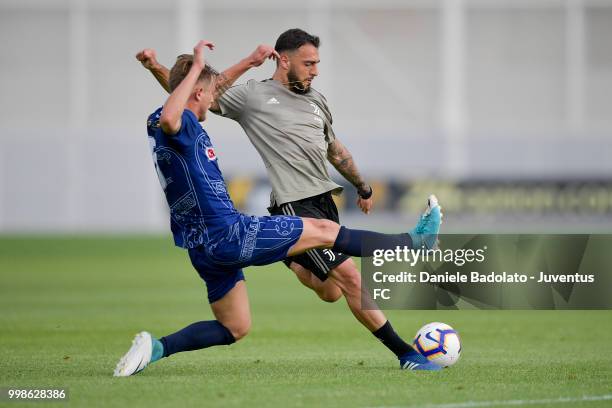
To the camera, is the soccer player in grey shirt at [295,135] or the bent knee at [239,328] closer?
the bent knee at [239,328]

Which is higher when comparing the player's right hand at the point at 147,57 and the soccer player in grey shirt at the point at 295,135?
the player's right hand at the point at 147,57

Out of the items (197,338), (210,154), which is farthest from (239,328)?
(210,154)

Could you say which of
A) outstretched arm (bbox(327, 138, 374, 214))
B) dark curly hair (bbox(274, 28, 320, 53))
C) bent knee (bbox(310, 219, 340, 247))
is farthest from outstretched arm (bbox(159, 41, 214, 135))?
outstretched arm (bbox(327, 138, 374, 214))

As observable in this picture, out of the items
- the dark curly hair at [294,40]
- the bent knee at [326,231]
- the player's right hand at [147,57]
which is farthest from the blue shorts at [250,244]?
the dark curly hair at [294,40]

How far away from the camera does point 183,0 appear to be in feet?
122

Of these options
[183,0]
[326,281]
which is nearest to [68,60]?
[183,0]

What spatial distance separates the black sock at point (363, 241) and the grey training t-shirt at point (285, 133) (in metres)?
1.01

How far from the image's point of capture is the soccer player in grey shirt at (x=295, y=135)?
9.18 metres

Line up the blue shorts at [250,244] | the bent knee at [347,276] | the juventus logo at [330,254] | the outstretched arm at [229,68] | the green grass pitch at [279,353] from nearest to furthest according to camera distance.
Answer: the green grass pitch at [279,353], the blue shorts at [250,244], the outstretched arm at [229,68], the juventus logo at [330,254], the bent knee at [347,276]

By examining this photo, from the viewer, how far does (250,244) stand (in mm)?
8164

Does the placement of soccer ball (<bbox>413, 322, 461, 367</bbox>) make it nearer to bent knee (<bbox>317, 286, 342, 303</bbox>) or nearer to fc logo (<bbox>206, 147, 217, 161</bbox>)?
bent knee (<bbox>317, 286, 342, 303</bbox>)

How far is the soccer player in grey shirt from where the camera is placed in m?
9.18

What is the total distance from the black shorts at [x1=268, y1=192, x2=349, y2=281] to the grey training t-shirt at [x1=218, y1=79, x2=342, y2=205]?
0.21 ft

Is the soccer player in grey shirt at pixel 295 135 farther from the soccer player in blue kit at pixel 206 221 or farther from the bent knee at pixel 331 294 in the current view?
the soccer player in blue kit at pixel 206 221
